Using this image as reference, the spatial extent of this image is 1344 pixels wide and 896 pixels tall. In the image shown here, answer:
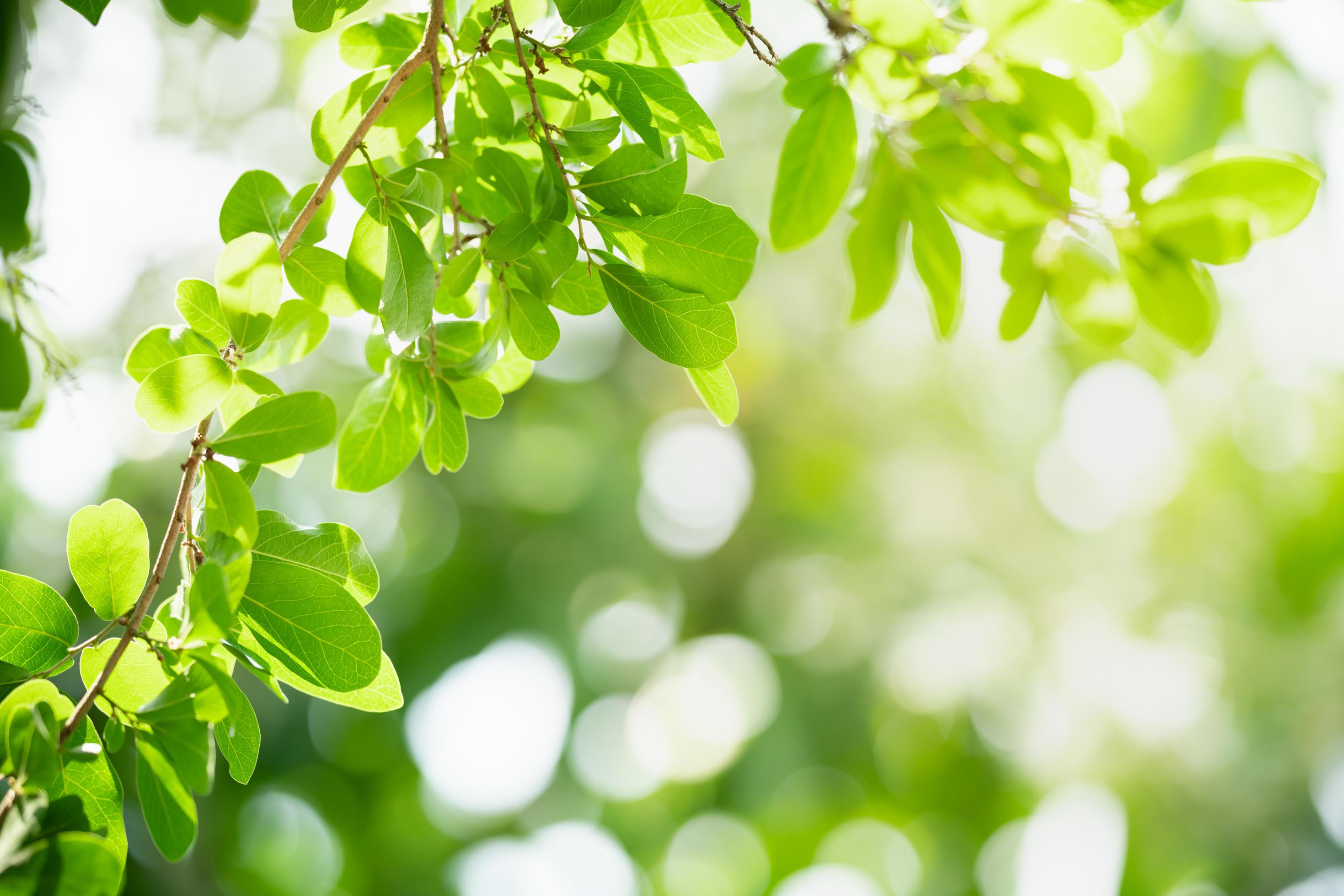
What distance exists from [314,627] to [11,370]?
0.24 meters

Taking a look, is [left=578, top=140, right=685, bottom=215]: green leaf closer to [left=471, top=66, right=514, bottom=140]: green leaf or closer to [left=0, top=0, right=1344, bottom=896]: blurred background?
[left=471, top=66, right=514, bottom=140]: green leaf

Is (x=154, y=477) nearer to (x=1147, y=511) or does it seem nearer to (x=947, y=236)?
(x=947, y=236)

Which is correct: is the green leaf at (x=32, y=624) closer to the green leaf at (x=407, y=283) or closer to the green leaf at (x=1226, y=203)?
the green leaf at (x=407, y=283)

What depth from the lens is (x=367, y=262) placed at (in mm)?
521

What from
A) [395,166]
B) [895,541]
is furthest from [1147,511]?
[395,166]

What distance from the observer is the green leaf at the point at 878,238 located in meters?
0.75

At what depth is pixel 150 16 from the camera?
284 cm

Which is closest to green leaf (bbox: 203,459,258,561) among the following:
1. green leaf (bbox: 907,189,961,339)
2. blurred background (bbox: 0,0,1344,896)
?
green leaf (bbox: 907,189,961,339)

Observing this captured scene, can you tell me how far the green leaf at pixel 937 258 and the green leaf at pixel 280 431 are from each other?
1.75 ft

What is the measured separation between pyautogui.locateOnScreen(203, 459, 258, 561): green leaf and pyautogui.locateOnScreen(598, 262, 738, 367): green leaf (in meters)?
0.25

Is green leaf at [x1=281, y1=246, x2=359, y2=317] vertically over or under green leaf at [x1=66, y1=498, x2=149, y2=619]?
over

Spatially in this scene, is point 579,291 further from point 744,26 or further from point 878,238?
point 878,238

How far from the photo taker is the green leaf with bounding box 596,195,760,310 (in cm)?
53

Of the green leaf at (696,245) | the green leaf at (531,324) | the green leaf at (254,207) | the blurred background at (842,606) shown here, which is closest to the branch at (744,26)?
the green leaf at (696,245)
